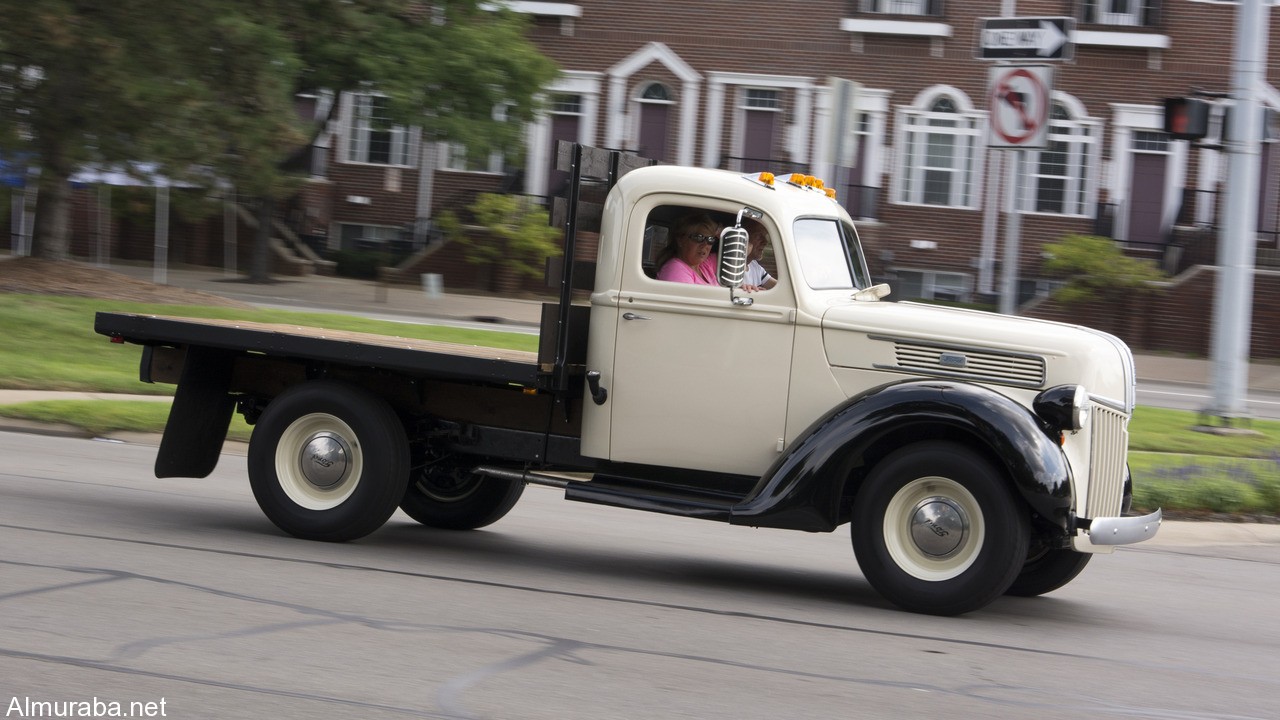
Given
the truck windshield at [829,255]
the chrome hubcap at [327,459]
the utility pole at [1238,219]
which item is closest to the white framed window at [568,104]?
the utility pole at [1238,219]

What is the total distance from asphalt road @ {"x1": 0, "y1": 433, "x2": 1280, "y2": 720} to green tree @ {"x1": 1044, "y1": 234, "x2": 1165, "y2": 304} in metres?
19.7

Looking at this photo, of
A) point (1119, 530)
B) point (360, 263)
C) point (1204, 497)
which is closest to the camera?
point (1119, 530)

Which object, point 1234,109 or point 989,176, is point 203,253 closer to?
point 989,176

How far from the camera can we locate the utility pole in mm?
13828

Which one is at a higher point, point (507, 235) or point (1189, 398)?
point (507, 235)

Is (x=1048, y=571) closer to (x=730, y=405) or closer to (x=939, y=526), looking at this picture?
(x=939, y=526)

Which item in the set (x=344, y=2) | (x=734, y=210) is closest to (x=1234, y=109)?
(x=734, y=210)

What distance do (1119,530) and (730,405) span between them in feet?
6.50

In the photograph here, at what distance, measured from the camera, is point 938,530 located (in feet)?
21.8

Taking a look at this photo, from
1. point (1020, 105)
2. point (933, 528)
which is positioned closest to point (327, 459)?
point (933, 528)

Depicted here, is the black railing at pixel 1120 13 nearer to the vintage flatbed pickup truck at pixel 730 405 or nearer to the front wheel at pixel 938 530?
the vintage flatbed pickup truck at pixel 730 405

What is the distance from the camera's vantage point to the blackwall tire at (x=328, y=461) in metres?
7.54

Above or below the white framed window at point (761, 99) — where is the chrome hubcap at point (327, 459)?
below

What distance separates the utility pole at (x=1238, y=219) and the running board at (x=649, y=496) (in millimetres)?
8674
